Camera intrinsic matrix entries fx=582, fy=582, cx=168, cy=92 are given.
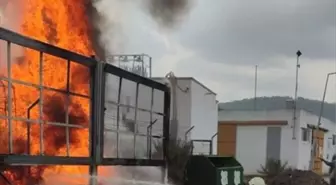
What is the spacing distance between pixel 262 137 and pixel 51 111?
113ft

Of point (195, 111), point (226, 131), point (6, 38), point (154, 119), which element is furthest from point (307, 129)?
point (6, 38)

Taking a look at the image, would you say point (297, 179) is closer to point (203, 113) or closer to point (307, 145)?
point (203, 113)

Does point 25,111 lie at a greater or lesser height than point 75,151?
greater

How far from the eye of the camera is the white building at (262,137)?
1505 inches

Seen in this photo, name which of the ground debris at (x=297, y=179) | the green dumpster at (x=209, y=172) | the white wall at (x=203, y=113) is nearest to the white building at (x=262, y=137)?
the white wall at (x=203, y=113)

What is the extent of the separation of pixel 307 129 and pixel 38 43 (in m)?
37.7

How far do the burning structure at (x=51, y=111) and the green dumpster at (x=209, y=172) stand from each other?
140cm

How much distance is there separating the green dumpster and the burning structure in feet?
4.60

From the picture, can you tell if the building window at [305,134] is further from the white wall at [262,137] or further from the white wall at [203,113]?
the white wall at [203,113]

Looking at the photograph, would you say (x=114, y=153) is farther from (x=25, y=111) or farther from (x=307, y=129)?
(x=307, y=129)

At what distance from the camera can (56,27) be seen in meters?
6.22

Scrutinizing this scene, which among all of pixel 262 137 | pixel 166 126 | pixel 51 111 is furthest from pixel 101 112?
pixel 262 137

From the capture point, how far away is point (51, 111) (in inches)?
198

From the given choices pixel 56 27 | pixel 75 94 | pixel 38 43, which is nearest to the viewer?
pixel 38 43
